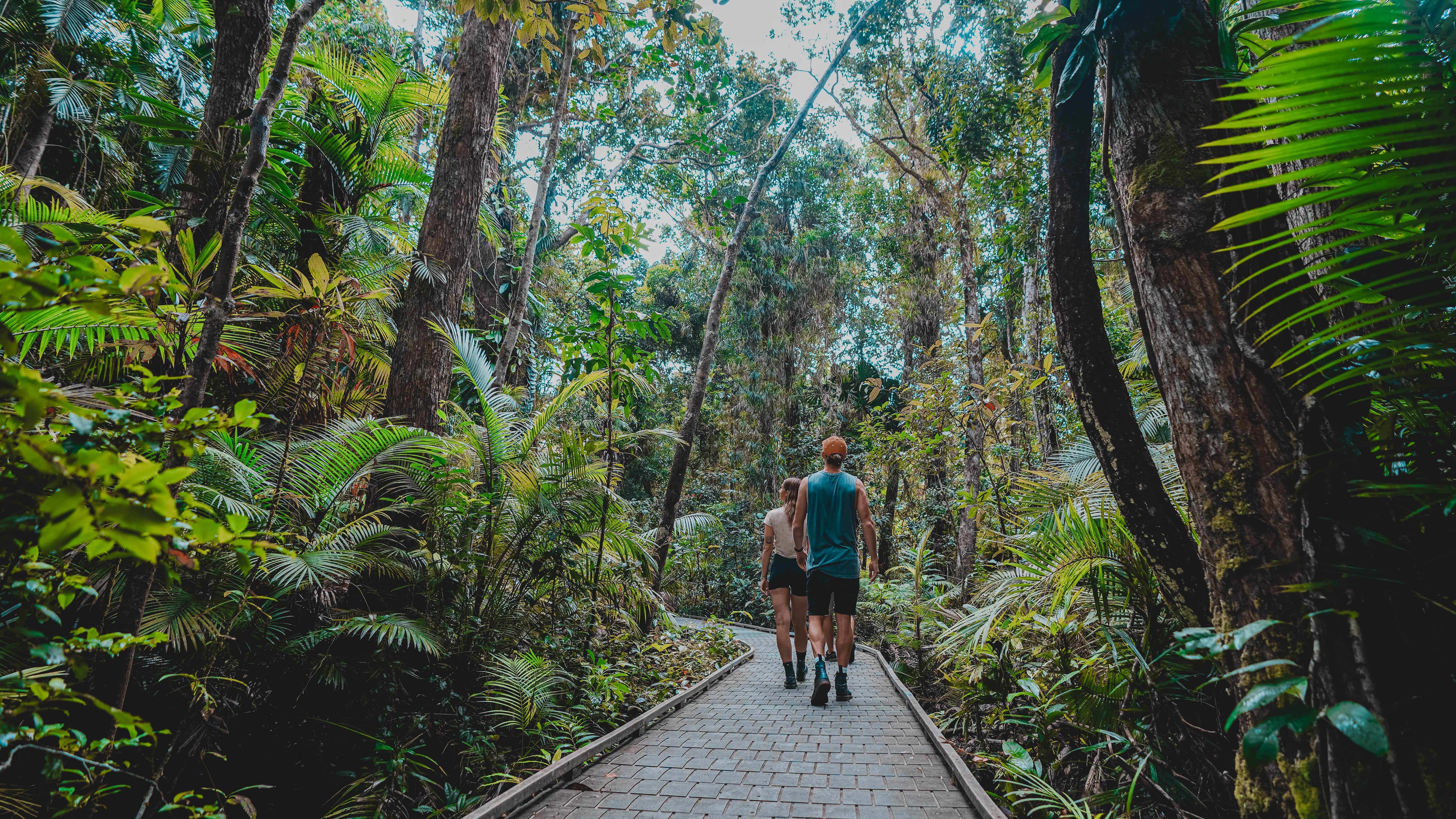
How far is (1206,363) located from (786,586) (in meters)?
4.86

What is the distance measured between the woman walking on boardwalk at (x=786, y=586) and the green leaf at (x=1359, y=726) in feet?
15.1

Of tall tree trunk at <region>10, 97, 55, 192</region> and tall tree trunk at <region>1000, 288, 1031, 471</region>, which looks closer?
tall tree trunk at <region>10, 97, 55, 192</region>

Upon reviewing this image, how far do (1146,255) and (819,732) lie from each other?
365cm

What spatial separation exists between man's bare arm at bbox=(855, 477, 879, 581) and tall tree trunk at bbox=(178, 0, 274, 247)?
4.70m

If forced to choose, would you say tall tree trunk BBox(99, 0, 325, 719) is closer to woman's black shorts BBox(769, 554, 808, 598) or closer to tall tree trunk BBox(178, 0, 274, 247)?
tall tree trunk BBox(178, 0, 274, 247)

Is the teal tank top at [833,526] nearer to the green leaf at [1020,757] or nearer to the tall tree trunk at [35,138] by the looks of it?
the green leaf at [1020,757]

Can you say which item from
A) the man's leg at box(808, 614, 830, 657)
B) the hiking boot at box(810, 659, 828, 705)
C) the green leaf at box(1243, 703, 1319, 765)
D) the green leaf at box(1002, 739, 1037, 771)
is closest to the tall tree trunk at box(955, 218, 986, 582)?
the man's leg at box(808, 614, 830, 657)

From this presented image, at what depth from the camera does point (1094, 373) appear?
2.35 m

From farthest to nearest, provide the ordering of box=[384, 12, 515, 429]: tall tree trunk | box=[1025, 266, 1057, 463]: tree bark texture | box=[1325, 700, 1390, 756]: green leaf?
box=[1025, 266, 1057, 463]: tree bark texture
box=[384, 12, 515, 429]: tall tree trunk
box=[1325, 700, 1390, 756]: green leaf

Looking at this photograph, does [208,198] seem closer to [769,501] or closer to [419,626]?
[419,626]

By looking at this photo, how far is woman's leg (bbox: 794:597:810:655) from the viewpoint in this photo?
5945mm

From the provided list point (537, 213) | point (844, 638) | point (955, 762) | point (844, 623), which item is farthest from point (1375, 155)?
point (537, 213)

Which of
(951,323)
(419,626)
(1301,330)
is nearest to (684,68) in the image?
(951,323)

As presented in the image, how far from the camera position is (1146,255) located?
6.32ft
